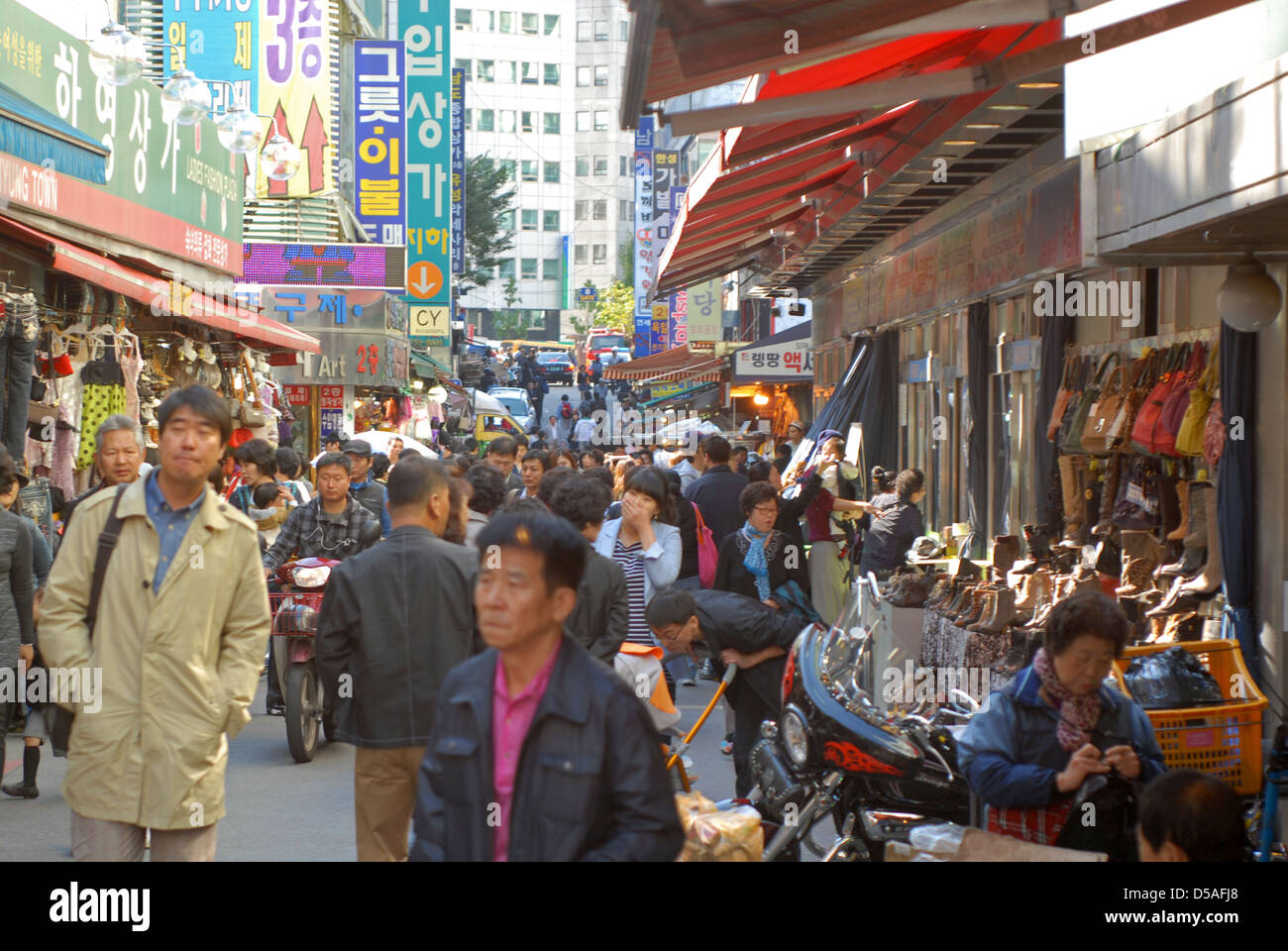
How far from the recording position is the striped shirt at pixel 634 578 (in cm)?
766

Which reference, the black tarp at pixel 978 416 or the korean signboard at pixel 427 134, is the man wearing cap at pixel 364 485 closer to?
the black tarp at pixel 978 416

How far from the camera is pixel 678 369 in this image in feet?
112

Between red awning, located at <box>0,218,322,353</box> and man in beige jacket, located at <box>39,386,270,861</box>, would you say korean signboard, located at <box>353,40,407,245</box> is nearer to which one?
red awning, located at <box>0,218,322,353</box>

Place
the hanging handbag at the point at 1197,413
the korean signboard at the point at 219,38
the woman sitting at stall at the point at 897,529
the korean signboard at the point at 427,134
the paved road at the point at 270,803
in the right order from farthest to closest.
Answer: the korean signboard at the point at 427,134 < the korean signboard at the point at 219,38 < the woman sitting at stall at the point at 897,529 < the hanging handbag at the point at 1197,413 < the paved road at the point at 270,803

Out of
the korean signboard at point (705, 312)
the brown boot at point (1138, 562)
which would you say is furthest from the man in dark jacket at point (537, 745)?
the korean signboard at point (705, 312)

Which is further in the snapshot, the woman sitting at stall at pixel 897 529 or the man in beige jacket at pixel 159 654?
the woman sitting at stall at pixel 897 529

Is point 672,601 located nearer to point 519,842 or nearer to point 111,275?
point 519,842

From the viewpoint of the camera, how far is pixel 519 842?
305 cm

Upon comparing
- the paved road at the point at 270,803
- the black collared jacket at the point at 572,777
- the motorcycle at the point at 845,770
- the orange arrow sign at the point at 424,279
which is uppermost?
the orange arrow sign at the point at 424,279

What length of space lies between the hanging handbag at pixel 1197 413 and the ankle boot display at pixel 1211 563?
0.26 meters

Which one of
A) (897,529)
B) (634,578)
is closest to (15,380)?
(634,578)

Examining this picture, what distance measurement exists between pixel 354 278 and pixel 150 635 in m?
22.0
